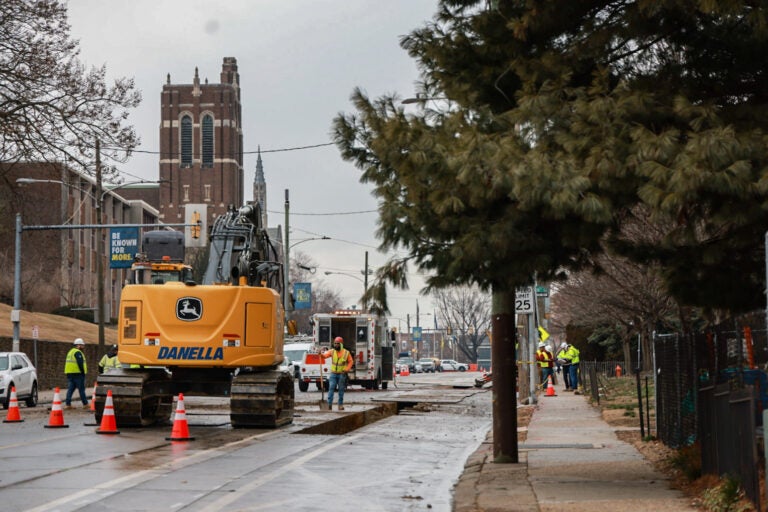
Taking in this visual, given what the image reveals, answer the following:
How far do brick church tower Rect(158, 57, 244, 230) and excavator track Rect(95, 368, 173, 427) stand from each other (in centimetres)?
11564

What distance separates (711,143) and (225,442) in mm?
11617

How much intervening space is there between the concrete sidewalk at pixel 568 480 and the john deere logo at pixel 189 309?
622 cm

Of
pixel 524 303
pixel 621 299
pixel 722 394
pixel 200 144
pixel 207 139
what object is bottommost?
pixel 722 394

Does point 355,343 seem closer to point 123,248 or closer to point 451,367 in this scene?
point 123,248

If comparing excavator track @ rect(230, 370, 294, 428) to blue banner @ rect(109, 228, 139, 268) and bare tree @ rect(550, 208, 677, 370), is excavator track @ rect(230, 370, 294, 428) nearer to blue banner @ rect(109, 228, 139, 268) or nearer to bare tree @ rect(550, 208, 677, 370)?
bare tree @ rect(550, 208, 677, 370)

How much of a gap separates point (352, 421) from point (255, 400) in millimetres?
5616

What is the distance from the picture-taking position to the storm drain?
2445 cm

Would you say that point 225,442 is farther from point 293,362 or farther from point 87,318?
point 87,318

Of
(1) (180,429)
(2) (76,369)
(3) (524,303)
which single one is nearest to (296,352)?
(2) (76,369)

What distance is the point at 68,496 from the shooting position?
12.2m

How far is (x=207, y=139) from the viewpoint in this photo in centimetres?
14112

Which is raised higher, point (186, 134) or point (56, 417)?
point (186, 134)

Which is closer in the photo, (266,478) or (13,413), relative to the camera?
(266,478)

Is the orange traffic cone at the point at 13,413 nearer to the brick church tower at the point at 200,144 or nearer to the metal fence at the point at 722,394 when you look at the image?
the metal fence at the point at 722,394
